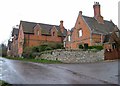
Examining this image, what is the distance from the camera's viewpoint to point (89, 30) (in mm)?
44438

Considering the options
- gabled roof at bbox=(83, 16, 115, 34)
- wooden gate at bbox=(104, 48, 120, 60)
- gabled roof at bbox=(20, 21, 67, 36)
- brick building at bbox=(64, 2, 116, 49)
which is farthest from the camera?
gabled roof at bbox=(20, 21, 67, 36)

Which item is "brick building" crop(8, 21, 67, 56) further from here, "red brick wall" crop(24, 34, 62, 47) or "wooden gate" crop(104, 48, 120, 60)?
"wooden gate" crop(104, 48, 120, 60)

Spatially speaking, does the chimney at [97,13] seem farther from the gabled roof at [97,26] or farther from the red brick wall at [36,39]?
the red brick wall at [36,39]

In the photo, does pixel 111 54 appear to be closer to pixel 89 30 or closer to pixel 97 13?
pixel 89 30

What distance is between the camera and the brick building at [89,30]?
4406 centimetres

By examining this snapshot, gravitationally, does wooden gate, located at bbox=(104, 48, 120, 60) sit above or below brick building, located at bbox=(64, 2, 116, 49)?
below

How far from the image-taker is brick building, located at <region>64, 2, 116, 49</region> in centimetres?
4406

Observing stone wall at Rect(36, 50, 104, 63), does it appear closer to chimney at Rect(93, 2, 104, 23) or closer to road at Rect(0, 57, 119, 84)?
road at Rect(0, 57, 119, 84)

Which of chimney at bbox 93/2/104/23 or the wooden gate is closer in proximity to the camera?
the wooden gate

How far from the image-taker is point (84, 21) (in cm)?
4666

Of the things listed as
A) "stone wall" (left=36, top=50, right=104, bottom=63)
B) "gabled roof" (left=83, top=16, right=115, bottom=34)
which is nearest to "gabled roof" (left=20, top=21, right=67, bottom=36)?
"gabled roof" (left=83, top=16, right=115, bottom=34)

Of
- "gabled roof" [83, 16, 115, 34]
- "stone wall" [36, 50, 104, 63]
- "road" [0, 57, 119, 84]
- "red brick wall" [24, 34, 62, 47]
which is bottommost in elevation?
"road" [0, 57, 119, 84]

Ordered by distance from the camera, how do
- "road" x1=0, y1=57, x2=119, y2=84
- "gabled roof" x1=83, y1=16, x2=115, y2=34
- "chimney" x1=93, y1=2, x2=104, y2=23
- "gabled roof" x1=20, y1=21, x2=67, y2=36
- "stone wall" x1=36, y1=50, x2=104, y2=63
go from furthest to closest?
"gabled roof" x1=20, y1=21, x2=67, y2=36 < "chimney" x1=93, y1=2, x2=104, y2=23 < "gabled roof" x1=83, y1=16, x2=115, y2=34 < "stone wall" x1=36, y1=50, x2=104, y2=63 < "road" x1=0, y1=57, x2=119, y2=84

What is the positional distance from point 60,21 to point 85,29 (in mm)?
17603
